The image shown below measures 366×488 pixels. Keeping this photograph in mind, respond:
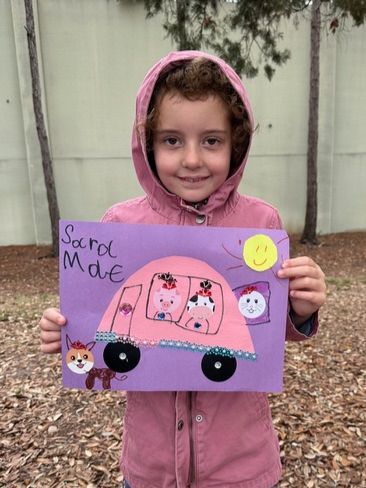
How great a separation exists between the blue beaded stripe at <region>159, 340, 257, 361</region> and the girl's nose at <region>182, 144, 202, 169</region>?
52 cm

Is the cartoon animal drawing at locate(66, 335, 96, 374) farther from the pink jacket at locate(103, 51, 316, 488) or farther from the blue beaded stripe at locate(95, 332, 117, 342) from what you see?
the pink jacket at locate(103, 51, 316, 488)

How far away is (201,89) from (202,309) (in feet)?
2.09

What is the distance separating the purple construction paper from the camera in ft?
4.30

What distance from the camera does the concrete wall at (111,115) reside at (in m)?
9.84

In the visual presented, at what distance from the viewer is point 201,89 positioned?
1.28 metres

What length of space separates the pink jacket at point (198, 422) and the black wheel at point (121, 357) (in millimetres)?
157

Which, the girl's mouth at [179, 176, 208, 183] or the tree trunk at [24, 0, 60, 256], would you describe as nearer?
the girl's mouth at [179, 176, 208, 183]

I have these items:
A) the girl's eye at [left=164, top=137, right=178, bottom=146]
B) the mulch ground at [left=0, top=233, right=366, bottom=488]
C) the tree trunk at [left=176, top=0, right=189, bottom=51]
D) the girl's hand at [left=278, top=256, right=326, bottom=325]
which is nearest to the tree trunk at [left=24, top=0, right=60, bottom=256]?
the tree trunk at [left=176, top=0, right=189, bottom=51]

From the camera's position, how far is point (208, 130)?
1286 mm

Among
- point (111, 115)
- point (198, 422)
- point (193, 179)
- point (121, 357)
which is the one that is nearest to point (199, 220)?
point (193, 179)

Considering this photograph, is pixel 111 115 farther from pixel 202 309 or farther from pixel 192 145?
pixel 202 309

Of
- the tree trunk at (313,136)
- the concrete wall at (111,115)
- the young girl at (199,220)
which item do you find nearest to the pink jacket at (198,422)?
the young girl at (199,220)

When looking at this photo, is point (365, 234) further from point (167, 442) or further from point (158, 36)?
point (167, 442)

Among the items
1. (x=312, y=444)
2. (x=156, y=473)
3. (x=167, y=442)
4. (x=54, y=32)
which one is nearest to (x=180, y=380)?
(x=167, y=442)
